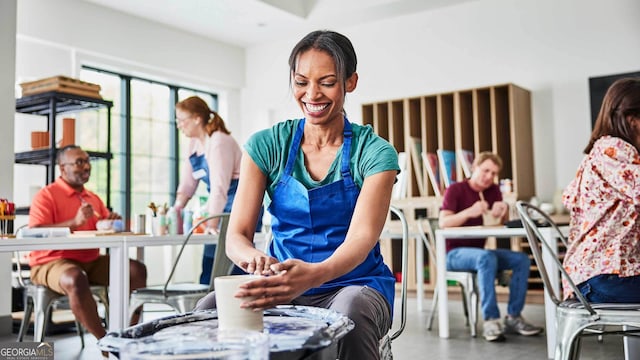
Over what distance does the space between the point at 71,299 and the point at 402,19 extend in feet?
15.8

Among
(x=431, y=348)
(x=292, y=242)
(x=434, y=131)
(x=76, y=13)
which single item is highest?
(x=76, y=13)

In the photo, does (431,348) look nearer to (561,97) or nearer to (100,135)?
(561,97)

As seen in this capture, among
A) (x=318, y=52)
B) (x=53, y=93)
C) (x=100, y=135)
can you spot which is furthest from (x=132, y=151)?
(x=318, y=52)

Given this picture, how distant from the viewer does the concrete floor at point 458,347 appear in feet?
10.9

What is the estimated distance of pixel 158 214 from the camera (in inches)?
130

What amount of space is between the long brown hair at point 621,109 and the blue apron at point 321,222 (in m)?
1.04

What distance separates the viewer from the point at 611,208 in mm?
→ 2039

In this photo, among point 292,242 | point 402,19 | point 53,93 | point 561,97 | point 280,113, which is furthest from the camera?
point 280,113

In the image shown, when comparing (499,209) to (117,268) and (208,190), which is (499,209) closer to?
(208,190)

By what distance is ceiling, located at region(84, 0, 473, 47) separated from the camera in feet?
21.4

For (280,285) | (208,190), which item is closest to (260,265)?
(280,285)

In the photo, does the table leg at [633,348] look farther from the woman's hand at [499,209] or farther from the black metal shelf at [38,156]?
the black metal shelf at [38,156]

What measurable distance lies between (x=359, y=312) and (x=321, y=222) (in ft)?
0.95

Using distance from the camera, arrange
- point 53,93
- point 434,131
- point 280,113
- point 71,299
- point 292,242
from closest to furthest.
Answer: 1. point 292,242
2. point 71,299
3. point 53,93
4. point 434,131
5. point 280,113
